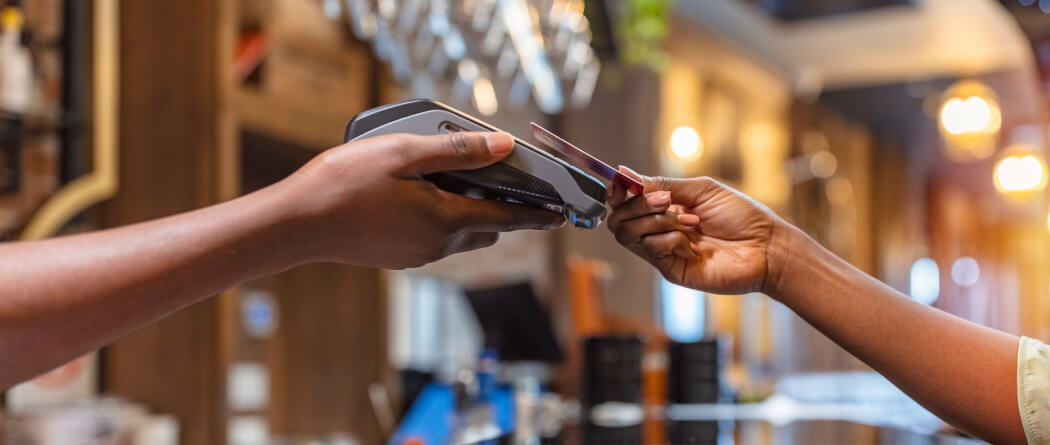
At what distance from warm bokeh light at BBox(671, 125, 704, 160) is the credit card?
15.9 ft

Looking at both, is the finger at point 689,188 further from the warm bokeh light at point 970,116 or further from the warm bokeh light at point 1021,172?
the warm bokeh light at point 1021,172

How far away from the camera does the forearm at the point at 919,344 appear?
1093mm

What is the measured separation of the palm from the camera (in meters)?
1.21

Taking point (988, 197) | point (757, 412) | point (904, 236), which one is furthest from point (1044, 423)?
point (988, 197)

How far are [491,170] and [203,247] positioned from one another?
0.26 m

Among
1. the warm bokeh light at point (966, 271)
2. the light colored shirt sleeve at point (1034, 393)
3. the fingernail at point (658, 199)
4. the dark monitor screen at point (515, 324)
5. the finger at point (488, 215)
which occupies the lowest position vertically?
the warm bokeh light at point (966, 271)

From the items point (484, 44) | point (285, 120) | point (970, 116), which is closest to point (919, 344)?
point (285, 120)

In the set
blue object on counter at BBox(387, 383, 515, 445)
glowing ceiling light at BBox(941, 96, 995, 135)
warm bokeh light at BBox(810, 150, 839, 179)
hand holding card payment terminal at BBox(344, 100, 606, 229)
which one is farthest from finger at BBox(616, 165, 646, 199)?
warm bokeh light at BBox(810, 150, 839, 179)

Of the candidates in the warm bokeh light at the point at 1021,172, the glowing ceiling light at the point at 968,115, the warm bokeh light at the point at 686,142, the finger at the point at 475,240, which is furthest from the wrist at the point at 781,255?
the warm bokeh light at the point at 1021,172

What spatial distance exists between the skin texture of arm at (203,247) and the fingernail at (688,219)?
42 centimetres

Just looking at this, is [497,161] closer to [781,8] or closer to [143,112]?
[143,112]

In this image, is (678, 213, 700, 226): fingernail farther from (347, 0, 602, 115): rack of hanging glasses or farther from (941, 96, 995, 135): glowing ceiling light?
(941, 96, 995, 135): glowing ceiling light

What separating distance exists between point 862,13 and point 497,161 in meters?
6.47

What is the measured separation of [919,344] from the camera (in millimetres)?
1110
